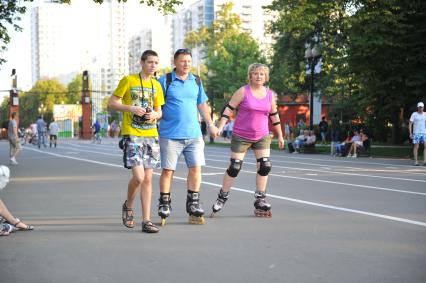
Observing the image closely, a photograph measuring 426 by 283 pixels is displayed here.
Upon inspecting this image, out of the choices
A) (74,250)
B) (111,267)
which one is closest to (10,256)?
(74,250)

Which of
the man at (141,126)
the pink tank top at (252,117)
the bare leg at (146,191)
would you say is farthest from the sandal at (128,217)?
the pink tank top at (252,117)

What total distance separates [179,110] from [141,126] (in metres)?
0.54

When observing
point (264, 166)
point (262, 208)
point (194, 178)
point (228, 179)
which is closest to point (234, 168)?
point (228, 179)

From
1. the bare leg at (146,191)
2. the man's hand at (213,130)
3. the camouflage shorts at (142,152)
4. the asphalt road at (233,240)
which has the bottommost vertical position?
the asphalt road at (233,240)

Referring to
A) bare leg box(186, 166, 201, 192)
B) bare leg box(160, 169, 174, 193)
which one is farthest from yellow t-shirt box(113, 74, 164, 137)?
bare leg box(186, 166, 201, 192)

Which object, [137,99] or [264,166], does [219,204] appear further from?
[137,99]

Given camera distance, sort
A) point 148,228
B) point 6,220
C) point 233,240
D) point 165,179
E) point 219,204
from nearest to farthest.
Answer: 1. point 233,240
2. point 148,228
3. point 6,220
4. point 165,179
5. point 219,204

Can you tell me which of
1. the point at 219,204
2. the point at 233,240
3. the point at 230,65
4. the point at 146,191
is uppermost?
the point at 230,65

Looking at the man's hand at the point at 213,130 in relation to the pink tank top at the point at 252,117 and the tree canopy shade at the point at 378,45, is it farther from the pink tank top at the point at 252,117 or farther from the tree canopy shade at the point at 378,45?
the tree canopy shade at the point at 378,45

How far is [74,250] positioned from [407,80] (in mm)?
20529

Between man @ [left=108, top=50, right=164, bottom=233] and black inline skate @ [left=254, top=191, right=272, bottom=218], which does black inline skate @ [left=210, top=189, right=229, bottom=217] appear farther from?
man @ [left=108, top=50, right=164, bottom=233]

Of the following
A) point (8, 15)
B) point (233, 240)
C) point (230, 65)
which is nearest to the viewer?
point (233, 240)

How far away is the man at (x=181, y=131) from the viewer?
6.97 meters

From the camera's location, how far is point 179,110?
696 cm
